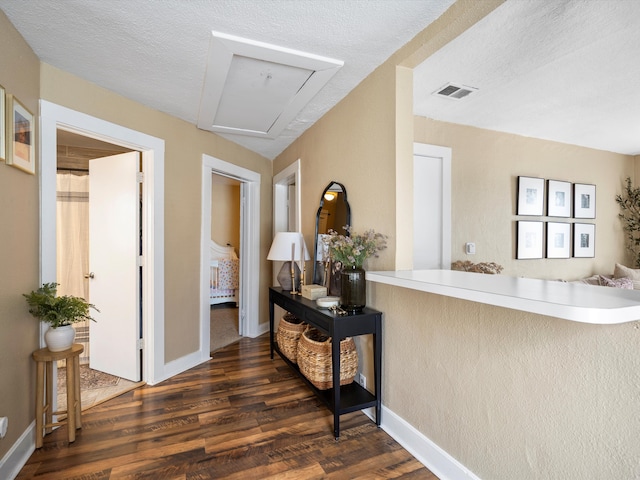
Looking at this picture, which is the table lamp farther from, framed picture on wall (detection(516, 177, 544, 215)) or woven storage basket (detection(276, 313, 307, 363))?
framed picture on wall (detection(516, 177, 544, 215))

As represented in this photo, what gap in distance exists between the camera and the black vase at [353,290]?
2.06 meters

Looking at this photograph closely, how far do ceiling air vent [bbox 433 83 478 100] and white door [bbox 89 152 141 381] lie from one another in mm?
2555

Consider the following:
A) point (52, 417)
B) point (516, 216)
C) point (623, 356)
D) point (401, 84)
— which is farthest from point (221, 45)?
point (516, 216)

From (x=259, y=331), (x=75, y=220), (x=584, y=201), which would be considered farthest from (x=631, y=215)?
(x=75, y=220)

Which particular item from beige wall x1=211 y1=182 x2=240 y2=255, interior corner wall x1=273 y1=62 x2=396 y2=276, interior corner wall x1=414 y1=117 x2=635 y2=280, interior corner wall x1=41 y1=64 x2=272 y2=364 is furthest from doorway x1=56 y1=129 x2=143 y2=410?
interior corner wall x1=414 y1=117 x2=635 y2=280

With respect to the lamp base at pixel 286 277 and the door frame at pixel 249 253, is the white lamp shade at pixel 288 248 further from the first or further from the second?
the door frame at pixel 249 253

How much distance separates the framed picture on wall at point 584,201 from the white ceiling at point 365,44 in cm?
102

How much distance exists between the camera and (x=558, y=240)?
3.39 meters

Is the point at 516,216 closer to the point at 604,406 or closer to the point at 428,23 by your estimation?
the point at 428,23

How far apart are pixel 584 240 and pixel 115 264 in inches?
193

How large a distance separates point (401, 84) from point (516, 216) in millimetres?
2075

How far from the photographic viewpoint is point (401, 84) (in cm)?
193

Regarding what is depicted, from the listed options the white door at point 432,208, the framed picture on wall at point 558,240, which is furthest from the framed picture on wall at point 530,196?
the white door at point 432,208

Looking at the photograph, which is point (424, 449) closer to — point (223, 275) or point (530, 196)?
point (530, 196)
